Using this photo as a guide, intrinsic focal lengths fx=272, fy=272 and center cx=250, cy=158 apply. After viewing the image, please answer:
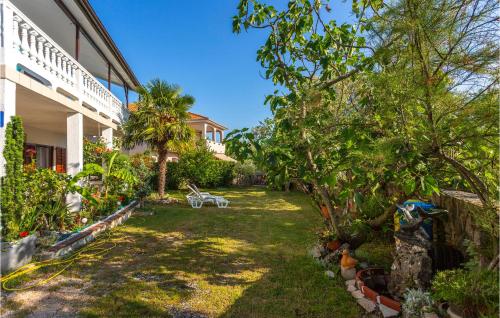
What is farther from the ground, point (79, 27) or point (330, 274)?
point (79, 27)

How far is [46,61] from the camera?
7633 millimetres

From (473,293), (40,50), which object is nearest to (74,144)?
(40,50)

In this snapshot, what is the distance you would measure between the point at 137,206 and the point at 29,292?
897 centimetres

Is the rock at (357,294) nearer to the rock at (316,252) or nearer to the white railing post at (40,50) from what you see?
the rock at (316,252)

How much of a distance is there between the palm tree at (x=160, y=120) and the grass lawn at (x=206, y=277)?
6.90m

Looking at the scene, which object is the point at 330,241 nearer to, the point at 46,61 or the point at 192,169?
the point at 46,61

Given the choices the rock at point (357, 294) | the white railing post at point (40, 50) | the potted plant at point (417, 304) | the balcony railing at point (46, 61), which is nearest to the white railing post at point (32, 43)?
the balcony railing at point (46, 61)

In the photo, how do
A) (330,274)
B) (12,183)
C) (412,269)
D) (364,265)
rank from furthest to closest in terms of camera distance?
(12,183)
(364,265)
(330,274)
(412,269)

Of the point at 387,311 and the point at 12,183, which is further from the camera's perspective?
the point at 12,183

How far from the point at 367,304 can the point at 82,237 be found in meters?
6.99

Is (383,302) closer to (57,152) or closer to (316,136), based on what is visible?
(316,136)

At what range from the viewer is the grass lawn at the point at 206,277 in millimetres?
4145

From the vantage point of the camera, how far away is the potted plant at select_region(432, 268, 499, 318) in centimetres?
255

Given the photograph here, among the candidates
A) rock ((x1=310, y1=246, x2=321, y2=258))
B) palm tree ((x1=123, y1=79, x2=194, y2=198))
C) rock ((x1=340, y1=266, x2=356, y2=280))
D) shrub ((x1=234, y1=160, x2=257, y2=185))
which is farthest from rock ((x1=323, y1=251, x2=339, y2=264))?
shrub ((x1=234, y1=160, x2=257, y2=185))
